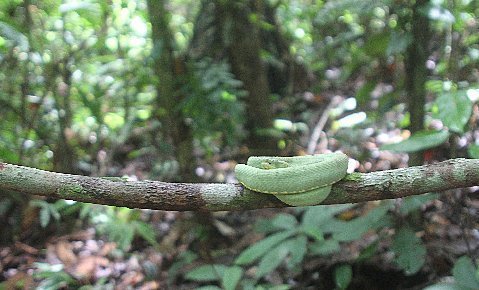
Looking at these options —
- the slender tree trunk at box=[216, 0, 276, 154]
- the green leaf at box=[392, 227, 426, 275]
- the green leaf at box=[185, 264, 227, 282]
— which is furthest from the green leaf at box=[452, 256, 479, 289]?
the slender tree trunk at box=[216, 0, 276, 154]

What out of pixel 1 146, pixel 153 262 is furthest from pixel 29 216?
pixel 153 262

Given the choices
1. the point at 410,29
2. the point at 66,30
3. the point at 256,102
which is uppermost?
the point at 410,29

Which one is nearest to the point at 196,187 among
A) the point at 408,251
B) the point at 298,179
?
the point at 298,179

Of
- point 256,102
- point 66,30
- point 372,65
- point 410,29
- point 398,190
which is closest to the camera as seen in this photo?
point 398,190

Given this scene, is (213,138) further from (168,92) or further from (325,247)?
(325,247)

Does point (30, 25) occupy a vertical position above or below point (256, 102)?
above

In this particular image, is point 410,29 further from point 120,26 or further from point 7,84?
point 7,84

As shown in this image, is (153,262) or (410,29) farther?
(153,262)
